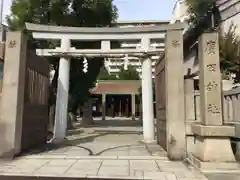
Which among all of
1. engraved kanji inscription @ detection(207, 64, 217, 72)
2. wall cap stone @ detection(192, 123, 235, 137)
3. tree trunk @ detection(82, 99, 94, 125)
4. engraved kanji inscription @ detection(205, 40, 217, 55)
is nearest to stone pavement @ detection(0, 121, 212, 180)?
wall cap stone @ detection(192, 123, 235, 137)

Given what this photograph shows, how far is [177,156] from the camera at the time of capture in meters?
7.05

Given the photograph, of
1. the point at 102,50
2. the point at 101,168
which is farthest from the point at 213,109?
the point at 102,50

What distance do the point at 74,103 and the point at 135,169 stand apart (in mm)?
11694

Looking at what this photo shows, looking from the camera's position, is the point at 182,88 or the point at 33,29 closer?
the point at 182,88

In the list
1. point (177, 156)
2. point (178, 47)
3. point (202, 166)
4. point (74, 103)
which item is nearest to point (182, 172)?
point (202, 166)

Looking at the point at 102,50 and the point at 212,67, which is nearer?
the point at 212,67

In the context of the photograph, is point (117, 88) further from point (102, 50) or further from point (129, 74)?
point (102, 50)

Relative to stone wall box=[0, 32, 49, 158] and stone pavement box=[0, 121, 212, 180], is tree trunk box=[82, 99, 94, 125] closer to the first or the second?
stone wall box=[0, 32, 49, 158]

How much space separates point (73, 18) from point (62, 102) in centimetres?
690

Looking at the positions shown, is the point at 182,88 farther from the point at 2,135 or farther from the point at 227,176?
the point at 2,135

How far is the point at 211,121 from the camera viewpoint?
6.09 metres

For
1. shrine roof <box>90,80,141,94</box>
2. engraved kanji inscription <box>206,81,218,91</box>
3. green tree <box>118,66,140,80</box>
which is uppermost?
green tree <box>118,66,140,80</box>

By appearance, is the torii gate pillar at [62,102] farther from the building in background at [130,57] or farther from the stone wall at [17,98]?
the building in background at [130,57]

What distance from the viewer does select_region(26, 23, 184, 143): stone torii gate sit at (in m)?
10.9
